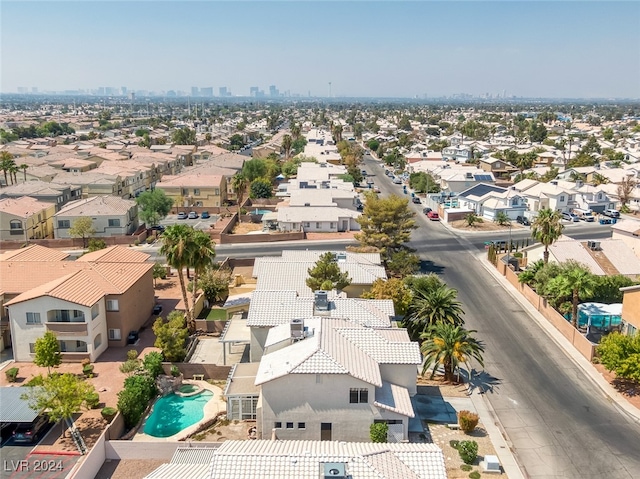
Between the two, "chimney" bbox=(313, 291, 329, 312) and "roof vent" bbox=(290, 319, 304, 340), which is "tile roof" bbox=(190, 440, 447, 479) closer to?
"roof vent" bbox=(290, 319, 304, 340)

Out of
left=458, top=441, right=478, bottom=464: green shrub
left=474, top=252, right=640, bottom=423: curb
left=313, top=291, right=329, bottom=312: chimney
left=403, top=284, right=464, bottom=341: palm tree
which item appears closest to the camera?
left=458, top=441, right=478, bottom=464: green shrub

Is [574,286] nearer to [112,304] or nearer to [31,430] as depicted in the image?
[112,304]

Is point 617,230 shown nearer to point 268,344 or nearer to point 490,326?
point 490,326

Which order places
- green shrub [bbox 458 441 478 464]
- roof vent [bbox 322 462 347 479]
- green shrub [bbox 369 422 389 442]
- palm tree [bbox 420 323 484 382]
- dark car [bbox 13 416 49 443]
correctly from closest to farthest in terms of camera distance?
roof vent [bbox 322 462 347 479] < green shrub [bbox 458 441 478 464] < green shrub [bbox 369 422 389 442] < dark car [bbox 13 416 49 443] < palm tree [bbox 420 323 484 382]

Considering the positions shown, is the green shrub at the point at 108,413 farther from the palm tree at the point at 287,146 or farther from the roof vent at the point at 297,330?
the palm tree at the point at 287,146

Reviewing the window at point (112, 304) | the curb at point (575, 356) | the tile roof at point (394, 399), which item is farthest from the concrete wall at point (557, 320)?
the window at point (112, 304)

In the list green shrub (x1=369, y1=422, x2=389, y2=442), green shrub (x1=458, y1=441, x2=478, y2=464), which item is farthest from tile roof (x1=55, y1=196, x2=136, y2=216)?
green shrub (x1=458, y1=441, x2=478, y2=464)
